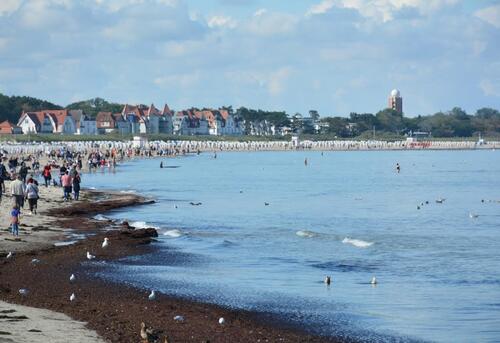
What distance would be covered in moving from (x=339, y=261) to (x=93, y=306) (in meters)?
10.8

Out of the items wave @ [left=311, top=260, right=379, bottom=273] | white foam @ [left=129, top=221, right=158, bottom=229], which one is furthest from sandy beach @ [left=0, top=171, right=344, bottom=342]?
wave @ [left=311, top=260, right=379, bottom=273]

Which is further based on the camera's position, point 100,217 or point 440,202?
point 440,202

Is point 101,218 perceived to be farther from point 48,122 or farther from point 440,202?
point 48,122

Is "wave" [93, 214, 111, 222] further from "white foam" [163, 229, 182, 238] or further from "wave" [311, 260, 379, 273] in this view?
"wave" [311, 260, 379, 273]

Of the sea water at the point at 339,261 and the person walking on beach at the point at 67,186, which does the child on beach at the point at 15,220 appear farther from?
the person walking on beach at the point at 67,186

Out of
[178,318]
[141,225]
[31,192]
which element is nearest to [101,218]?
[141,225]

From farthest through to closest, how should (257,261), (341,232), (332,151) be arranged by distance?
(332,151) → (341,232) → (257,261)

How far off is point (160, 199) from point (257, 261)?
2630 cm

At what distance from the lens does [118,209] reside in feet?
142

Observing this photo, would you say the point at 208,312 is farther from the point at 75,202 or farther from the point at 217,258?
the point at 75,202

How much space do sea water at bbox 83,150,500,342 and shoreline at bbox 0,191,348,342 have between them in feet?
2.55

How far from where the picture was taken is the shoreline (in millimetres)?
15719

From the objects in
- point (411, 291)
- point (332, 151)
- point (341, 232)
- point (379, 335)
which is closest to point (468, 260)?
point (411, 291)

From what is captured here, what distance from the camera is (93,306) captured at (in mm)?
17641
